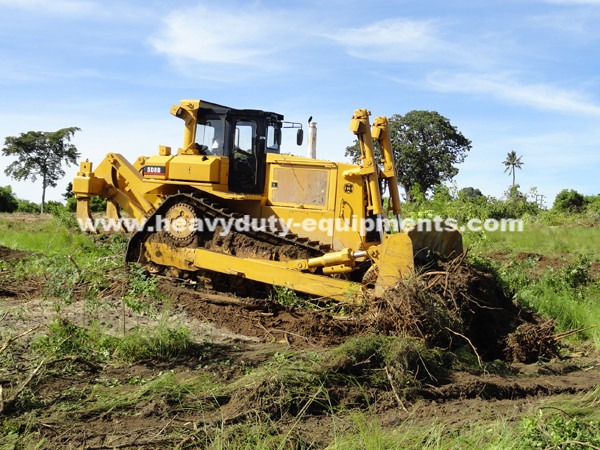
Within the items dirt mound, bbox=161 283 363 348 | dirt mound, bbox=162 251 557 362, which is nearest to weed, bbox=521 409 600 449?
dirt mound, bbox=162 251 557 362

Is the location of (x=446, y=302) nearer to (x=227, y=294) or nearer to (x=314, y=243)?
(x=314, y=243)

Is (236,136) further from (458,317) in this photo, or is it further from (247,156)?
(458,317)

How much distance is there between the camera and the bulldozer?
828 centimetres

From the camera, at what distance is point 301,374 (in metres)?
5.04

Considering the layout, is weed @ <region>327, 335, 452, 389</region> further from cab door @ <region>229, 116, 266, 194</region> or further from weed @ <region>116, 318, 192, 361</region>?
cab door @ <region>229, 116, 266, 194</region>

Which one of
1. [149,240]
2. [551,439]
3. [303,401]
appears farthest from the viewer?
[149,240]

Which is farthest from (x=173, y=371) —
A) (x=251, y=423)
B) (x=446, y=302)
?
(x=446, y=302)

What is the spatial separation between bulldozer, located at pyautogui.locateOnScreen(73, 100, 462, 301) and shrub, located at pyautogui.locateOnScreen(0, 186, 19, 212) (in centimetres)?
2625

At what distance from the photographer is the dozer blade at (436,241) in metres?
7.45

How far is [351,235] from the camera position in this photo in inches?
343

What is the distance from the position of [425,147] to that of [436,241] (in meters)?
34.4

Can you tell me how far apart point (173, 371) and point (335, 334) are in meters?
2.28

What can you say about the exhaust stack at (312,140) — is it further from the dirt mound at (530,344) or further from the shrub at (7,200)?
the shrub at (7,200)

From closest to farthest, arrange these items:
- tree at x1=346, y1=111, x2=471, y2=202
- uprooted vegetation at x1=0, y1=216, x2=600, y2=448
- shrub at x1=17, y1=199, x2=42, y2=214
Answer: uprooted vegetation at x1=0, y1=216, x2=600, y2=448
shrub at x1=17, y1=199, x2=42, y2=214
tree at x1=346, y1=111, x2=471, y2=202
